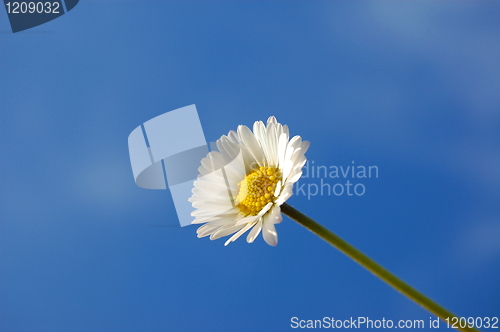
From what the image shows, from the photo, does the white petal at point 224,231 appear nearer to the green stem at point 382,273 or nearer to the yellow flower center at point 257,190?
the yellow flower center at point 257,190

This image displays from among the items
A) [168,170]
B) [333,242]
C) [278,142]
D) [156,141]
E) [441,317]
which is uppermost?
[156,141]

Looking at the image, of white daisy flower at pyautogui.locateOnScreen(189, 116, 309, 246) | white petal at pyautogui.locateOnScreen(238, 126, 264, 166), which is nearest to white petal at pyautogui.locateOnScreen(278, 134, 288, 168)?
white daisy flower at pyautogui.locateOnScreen(189, 116, 309, 246)

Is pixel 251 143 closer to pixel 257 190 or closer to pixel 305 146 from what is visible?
pixel 257 190

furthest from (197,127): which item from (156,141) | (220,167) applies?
(220,167)

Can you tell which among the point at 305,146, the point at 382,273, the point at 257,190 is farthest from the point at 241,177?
the point at 382,273

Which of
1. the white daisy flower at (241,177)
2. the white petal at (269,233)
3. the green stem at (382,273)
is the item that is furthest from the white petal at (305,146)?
the green stem at (382,273)

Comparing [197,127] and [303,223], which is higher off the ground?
[197,127]

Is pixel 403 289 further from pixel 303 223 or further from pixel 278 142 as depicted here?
pixel 278 142

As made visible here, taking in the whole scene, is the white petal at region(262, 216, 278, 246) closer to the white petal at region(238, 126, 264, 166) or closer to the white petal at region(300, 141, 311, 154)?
the white petal at region(300, 141, 311, 154)
